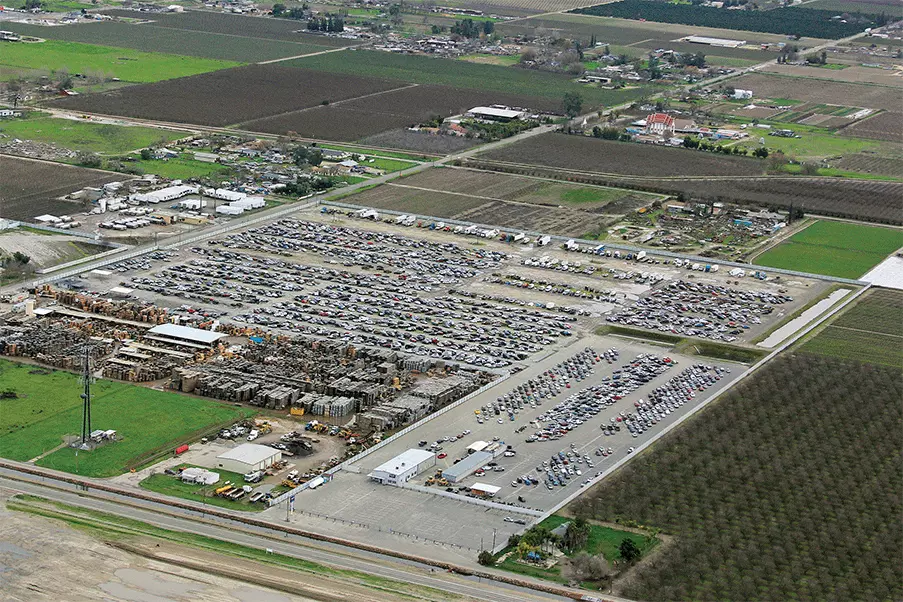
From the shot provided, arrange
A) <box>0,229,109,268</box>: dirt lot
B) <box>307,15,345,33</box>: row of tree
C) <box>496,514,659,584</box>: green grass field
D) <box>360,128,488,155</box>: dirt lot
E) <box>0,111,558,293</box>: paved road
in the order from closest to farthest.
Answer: <box>496,514,659,584</box>: green grass field → <box>0,111,558,293</box>: paved road → <box>0,229,109,268</box>: dirt lot → <box>360,128,488,155</box>: dirt lot → <box>307,15,345,33</box>: row of tree

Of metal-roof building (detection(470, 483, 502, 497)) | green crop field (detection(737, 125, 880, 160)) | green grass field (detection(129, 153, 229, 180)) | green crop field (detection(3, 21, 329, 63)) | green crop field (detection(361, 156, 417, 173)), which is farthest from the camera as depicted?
green crop field (detection(3, 21, 329, 63))

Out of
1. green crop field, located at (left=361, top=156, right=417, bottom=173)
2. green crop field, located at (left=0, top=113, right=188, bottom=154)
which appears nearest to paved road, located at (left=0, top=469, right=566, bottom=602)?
green crop field, located at (left=361, top=156, right=417, bottom=173)

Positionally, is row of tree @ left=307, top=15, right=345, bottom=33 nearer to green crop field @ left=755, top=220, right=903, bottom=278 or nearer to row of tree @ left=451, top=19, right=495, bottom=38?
row of tree @ left=451, top=19, right=495, bottom=38

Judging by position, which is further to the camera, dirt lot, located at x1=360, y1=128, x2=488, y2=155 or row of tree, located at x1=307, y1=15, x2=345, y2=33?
row of tree, located at x1=307, y1=15, x2=345, y2=33

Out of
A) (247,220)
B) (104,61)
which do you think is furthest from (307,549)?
(104,61)

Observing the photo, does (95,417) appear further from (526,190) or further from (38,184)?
(526,190)

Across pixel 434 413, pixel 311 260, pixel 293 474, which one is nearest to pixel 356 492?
pixel 293 474

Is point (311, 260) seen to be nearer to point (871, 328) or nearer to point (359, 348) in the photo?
point (359, 348)

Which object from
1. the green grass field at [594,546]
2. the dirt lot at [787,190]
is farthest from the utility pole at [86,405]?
the dirt lot at [787,190]
